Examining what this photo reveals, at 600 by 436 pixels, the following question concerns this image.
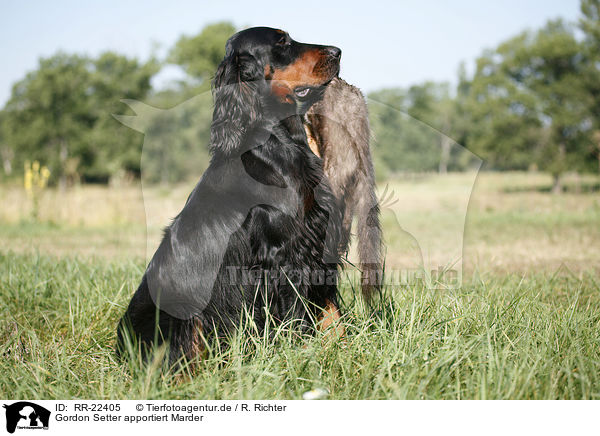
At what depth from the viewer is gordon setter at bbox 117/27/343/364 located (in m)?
2.10

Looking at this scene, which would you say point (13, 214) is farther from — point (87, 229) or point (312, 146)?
point (312, 146)

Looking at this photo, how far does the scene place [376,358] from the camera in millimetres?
1896

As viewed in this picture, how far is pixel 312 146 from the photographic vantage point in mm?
2422

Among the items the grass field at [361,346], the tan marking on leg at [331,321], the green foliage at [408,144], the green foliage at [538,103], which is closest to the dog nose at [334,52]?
the green foliage at [408,144]

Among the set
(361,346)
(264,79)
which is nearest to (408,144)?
(264,79)

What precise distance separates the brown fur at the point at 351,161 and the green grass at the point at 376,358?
0.31 meters

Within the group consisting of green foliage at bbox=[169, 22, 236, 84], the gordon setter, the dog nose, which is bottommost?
the gordon setter

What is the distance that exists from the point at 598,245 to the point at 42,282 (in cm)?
610

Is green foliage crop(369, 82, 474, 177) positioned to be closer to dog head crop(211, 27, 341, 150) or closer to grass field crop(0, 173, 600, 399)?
grass field crop(0, 173, 600, 399)

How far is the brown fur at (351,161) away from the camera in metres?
2.29

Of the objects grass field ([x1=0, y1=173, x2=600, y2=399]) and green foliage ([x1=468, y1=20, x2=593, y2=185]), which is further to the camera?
green foliage ([x1=468, y1=20, x2=593, y2=185])

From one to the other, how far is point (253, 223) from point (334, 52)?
0.99m
